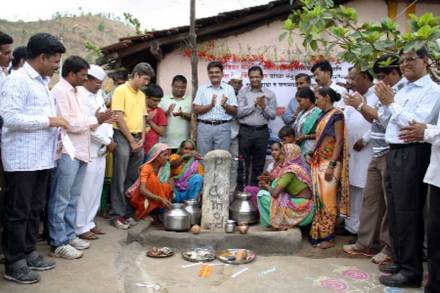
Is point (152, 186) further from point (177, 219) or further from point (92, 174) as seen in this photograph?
point (92, 174)

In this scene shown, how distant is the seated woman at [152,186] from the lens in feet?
18.9

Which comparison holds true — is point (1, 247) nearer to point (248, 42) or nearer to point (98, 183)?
point (98, 183)

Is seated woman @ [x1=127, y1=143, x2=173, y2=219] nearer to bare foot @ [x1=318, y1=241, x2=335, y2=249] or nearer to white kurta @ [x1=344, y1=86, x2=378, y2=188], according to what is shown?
bare foot @ [x1=318, y1=241, x2=335, y2=249]

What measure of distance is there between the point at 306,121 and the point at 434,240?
273cm

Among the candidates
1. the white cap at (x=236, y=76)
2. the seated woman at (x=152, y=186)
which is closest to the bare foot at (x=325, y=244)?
the seated woman at (x=152, y=186)

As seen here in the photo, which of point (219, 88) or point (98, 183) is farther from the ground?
point (219, 88)

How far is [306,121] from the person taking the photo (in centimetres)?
619

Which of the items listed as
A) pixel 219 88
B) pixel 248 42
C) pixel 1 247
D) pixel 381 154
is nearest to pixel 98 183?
pixel 1 247

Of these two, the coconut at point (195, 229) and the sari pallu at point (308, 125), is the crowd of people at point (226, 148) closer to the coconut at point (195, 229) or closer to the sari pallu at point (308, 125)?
the sari pallu at point (308, 125)

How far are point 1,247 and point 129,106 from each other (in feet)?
7.96

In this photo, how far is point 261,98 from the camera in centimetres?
693

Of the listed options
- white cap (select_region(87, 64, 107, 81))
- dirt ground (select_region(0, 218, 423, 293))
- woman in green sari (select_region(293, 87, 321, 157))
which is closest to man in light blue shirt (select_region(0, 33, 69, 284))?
dirt ground (select_region(0, 218, 423, 293))

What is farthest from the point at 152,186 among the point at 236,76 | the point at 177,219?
the point at 236,76

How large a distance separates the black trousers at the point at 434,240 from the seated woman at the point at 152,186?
10.2 feet
